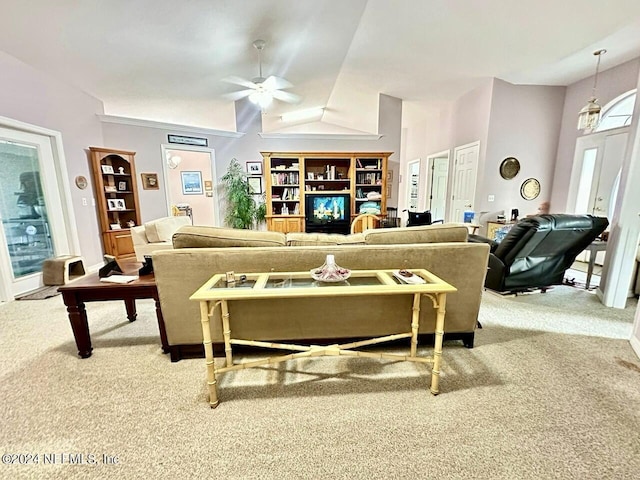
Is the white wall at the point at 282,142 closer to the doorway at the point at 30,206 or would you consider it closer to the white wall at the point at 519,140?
the white wall at the point at 519,140

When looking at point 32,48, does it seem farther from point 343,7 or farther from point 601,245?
point 601,245

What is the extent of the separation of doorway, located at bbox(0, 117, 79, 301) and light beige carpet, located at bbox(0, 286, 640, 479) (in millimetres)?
1741

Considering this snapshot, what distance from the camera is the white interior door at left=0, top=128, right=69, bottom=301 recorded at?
128 inches

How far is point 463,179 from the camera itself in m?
5.55

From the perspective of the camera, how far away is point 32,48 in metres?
3.01

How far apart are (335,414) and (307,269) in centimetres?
85

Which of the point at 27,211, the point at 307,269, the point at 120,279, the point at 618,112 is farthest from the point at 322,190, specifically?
the point at 618,112

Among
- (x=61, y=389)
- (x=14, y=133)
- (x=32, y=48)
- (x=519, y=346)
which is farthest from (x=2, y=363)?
(x=519, y=346)

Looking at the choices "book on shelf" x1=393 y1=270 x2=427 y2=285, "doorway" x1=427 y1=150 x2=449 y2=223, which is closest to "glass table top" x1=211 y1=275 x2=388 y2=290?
"book on shelf" x1=393 y1=270 x2=427 y2=285

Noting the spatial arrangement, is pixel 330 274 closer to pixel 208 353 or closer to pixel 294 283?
pixel 294 283

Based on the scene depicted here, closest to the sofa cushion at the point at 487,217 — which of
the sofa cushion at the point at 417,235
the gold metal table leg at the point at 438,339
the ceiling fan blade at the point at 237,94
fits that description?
the sofa cushion at the point at 417,235

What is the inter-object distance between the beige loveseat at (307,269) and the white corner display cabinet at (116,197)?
374cm

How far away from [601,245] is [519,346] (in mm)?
2127

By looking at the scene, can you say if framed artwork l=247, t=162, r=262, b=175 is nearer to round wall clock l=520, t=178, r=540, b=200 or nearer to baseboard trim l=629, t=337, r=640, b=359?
round wall clock l=520, t=178, r=540, b=200
